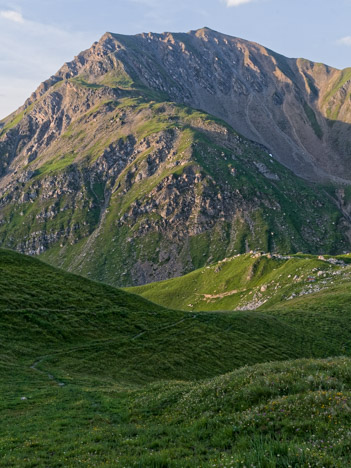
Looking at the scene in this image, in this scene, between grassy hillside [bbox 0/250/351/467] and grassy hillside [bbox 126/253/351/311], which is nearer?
grassy hillside [bbox 0/250/351/467]

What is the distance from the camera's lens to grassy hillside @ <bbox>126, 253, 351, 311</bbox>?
12875cm

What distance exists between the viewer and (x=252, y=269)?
16775cm

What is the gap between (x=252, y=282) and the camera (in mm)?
161000

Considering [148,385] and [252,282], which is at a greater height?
[148,385]

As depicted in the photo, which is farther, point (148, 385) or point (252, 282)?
point (252, 282)

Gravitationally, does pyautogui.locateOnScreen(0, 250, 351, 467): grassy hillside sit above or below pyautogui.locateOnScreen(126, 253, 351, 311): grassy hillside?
above

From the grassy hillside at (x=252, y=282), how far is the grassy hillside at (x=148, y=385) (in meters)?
57.8

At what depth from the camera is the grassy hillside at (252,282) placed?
12875 cm

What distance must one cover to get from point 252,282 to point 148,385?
13618 cm

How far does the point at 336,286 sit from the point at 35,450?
112 m

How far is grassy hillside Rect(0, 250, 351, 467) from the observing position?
46.6 feet

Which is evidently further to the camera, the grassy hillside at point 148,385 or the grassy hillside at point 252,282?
the grassy hillside at point 252,282

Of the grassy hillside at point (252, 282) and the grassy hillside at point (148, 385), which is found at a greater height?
the grassy hillside at point (148, 385)

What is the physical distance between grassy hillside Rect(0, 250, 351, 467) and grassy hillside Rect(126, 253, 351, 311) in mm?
57809
